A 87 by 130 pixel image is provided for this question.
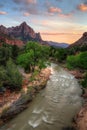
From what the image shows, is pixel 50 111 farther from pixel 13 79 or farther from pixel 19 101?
pixel 13 79

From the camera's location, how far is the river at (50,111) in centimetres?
2953

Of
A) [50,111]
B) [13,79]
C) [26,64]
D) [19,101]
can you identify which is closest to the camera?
[50,111]

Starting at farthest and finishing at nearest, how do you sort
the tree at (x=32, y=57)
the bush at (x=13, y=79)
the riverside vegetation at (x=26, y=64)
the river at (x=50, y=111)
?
the tree at (x=32, y=57)
the riverside vegetation at (x=26, y=64)
the bush at (x=13, y=79)
the river at (x=50, y=111)

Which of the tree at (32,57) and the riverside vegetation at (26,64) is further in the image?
the tree at (32,57)

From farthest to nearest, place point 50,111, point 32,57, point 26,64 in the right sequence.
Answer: point 26,64 → point 32,57 → point 50,111

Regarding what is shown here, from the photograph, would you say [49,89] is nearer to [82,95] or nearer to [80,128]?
[82,95]

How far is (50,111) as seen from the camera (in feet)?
116

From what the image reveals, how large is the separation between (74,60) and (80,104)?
127ft

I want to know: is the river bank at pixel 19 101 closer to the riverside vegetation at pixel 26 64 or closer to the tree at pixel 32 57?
the riverside vegetation at pixel 26 64

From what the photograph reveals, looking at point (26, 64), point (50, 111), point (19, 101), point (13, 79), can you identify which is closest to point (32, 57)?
point (26, 64)

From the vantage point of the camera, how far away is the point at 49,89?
4966 cm

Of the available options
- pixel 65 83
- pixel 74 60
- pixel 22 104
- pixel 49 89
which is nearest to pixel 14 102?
pixel 22 104

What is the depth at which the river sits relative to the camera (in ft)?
96.9

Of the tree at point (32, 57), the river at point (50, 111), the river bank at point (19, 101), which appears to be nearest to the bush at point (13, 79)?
the river bank at point (19, 101)
